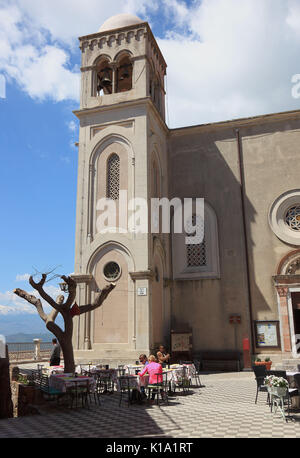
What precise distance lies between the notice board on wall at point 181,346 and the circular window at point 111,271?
3579mm

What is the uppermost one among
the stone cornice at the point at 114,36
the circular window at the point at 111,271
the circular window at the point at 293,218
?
the stone cornice at the point at 114,36

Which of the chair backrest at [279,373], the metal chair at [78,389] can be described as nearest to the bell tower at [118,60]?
the metal chair at [78,389]

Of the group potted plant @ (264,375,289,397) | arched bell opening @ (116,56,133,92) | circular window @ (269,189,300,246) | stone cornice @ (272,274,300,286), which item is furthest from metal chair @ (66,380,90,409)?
arched bell opening @ (116,56,133,92)

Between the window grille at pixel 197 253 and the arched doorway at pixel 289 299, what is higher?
the window grille at pixel 197 253

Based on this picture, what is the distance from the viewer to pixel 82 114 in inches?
790

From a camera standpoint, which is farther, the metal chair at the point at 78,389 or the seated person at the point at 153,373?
the seated person at the point at 153,373

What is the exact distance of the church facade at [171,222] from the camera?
1738 cm

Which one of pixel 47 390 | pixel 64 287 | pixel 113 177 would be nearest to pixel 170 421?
pixel 47 390

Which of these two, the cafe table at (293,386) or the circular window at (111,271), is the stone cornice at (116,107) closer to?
the circular window at (111,271)

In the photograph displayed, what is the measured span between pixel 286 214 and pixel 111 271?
8.55m

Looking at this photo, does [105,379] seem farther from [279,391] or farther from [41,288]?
[279,391]

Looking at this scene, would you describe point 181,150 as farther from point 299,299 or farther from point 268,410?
point 268,410

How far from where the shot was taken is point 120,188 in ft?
60.8

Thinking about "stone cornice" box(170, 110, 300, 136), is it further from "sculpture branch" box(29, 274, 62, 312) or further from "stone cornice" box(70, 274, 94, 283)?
"sculpture branch" box(29, 274, 62, 312)
